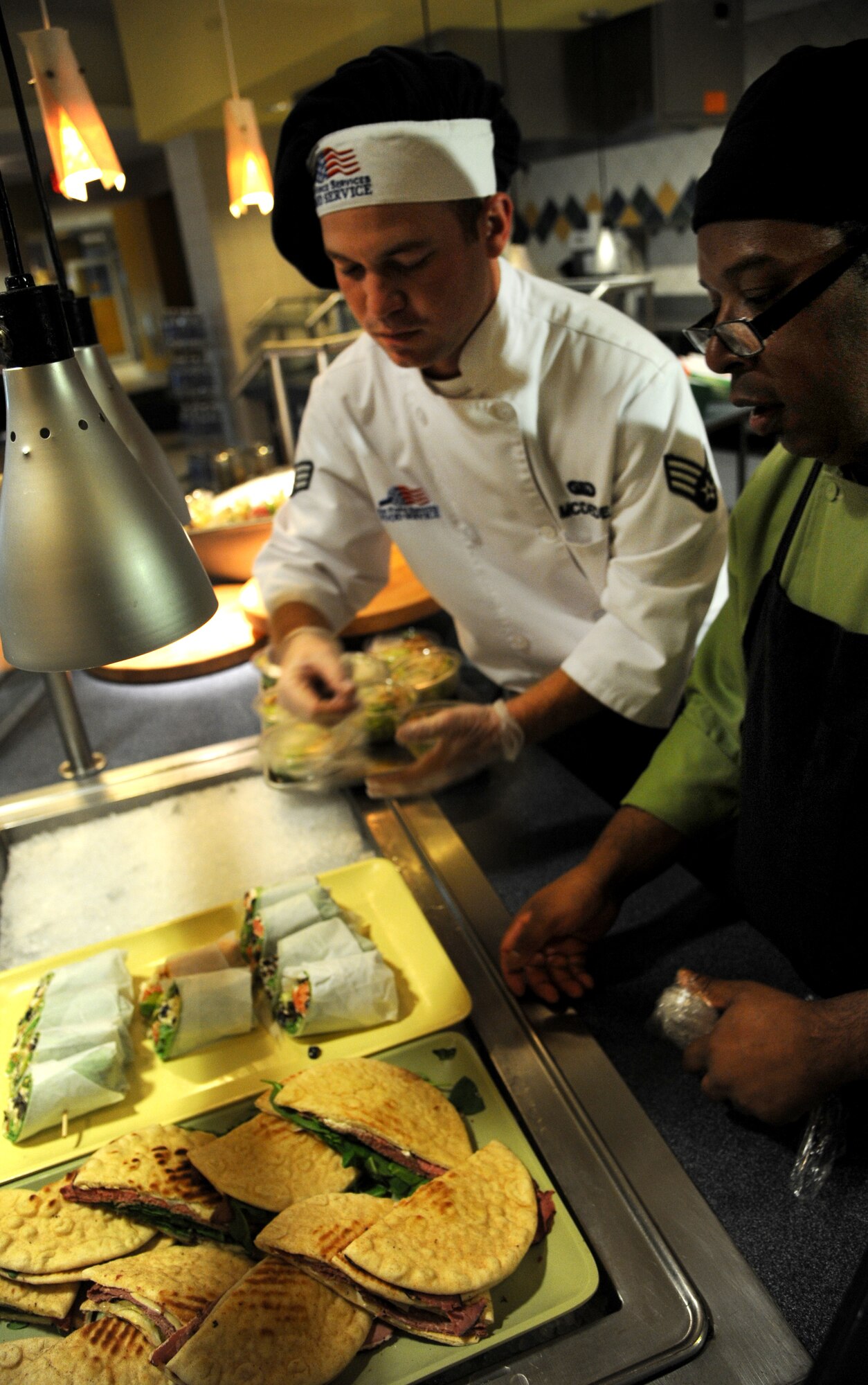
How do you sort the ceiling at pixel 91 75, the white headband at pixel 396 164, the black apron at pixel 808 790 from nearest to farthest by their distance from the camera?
the black apron at pixel 808 790 → the white headband at pixel 396 164 → the ceiling at pixel 91 75

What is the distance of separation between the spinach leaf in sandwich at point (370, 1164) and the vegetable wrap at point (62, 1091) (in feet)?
0.81

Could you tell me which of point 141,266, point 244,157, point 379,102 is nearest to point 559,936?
point 379,102

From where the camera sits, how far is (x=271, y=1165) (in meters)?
1.00

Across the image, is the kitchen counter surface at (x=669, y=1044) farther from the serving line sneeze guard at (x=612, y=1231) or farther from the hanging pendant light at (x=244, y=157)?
the hanging pendant light at (x=244, y=157)

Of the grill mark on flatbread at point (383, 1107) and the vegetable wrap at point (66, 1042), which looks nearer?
the grill mark on flatbread at point (383, 1107)

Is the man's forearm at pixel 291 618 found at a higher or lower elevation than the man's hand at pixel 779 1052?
higher

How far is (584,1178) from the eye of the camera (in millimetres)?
965

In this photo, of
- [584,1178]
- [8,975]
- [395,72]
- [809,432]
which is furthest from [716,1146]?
[395,72]

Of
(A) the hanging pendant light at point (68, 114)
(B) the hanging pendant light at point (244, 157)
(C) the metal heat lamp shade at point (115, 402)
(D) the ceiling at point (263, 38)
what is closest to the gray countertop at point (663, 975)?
(C) the metal heat lamp shade at point (115, 402)

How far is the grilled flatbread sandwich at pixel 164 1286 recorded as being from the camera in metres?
0.87

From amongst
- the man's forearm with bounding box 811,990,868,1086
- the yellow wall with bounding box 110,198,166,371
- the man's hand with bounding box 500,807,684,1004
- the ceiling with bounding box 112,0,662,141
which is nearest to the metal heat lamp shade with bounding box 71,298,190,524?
the man's hand with bounding box 500,807,684,1004

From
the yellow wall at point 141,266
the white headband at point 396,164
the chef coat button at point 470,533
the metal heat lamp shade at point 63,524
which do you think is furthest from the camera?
the yellow wall at point 141,266

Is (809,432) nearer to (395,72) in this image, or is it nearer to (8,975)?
(395,72)

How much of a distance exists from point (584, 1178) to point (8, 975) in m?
0.84
